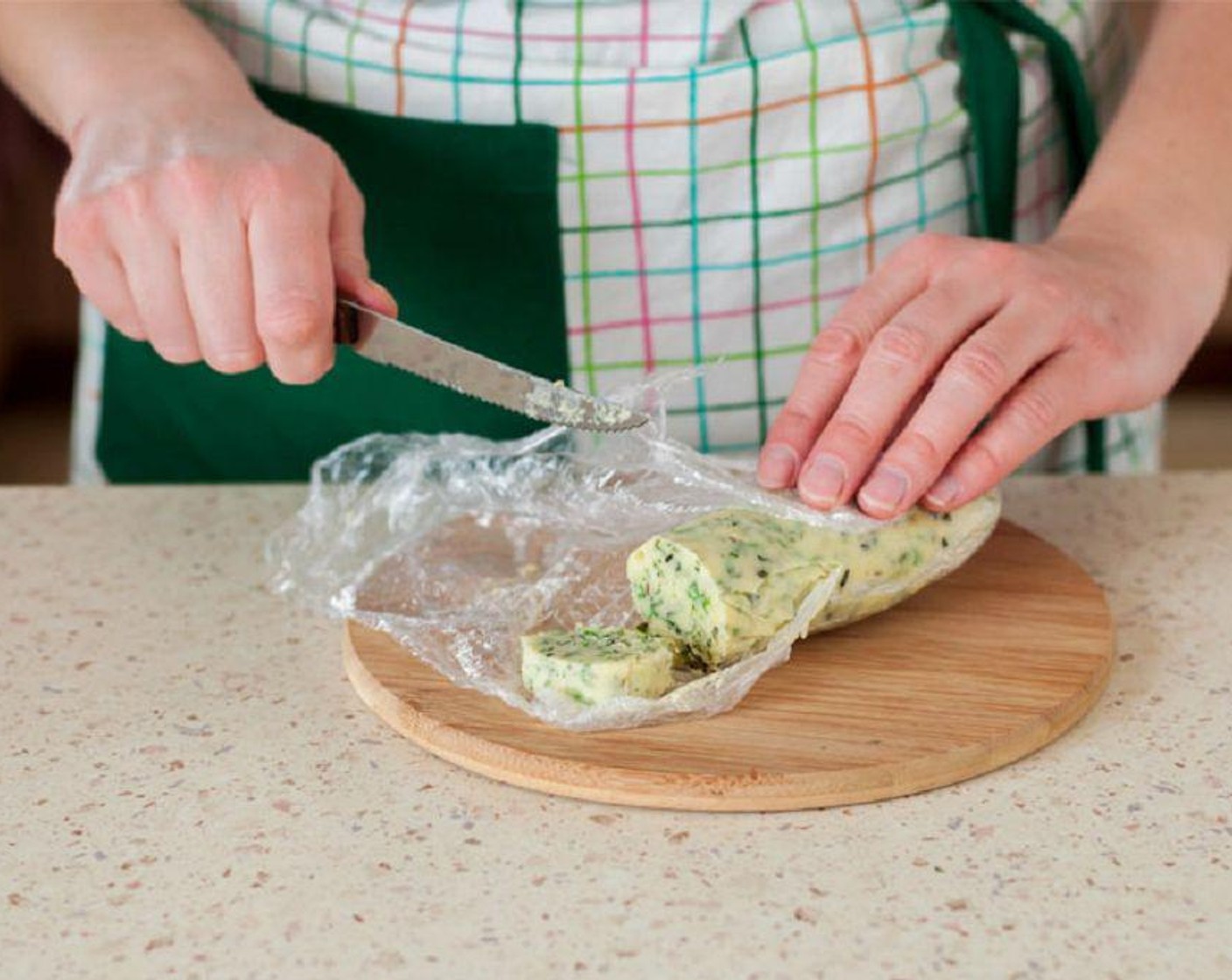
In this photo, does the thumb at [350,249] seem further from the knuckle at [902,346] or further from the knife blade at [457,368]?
the knuckle at [902,346]

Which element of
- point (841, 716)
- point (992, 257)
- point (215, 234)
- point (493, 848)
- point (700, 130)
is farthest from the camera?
point (700, 130)

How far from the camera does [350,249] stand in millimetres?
1213

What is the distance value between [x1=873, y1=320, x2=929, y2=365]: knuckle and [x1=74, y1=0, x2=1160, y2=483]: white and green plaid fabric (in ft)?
0.67

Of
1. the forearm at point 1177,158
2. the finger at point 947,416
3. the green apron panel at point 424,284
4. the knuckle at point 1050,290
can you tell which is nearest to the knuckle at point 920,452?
the finger at point 947,416

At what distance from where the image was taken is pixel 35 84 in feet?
4.56

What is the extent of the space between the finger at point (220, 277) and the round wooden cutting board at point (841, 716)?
22cm

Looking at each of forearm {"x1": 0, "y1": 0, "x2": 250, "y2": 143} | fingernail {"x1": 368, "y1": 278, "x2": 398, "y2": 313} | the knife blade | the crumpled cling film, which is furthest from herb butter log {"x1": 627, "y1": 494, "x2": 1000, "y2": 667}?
forearm {"x1": 0, "y1": 0, "x2": 250, "y2": 143}

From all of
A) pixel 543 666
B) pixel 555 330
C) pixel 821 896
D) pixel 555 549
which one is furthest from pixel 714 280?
pixel 821 896

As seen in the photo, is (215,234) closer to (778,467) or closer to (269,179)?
(269,179)

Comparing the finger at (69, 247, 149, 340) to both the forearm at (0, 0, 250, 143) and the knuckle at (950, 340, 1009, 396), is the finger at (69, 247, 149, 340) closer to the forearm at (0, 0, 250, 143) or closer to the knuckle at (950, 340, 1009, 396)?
the forearm at (0, 0, 250, 143)

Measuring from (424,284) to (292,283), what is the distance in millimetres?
349

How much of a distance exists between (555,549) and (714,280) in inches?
12.6

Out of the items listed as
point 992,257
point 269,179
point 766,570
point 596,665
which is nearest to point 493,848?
point 596,665

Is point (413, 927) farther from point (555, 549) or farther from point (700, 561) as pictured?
point (555, 549)
